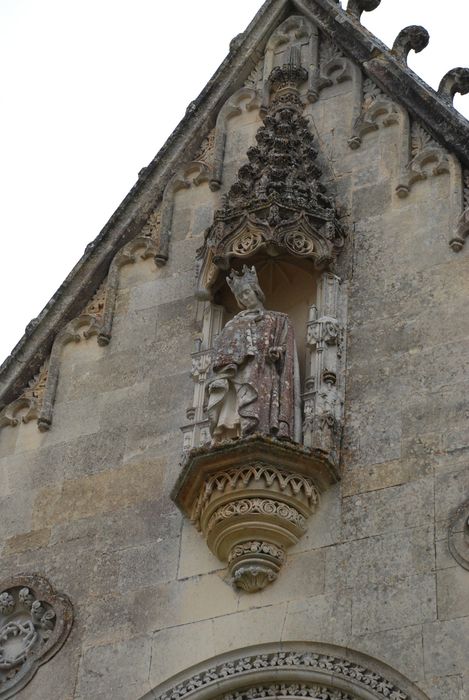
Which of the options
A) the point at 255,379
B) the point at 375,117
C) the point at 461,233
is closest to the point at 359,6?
the point at 375,117

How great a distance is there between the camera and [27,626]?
46.8 ft

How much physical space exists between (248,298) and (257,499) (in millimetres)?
2071

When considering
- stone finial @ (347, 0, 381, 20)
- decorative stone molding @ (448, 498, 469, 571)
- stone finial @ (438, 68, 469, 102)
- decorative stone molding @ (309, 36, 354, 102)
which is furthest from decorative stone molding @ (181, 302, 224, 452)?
stone finial @ (347, 0, 381, 20)

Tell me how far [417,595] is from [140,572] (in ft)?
7.83

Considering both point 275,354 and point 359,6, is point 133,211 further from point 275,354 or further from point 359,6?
point 275,354

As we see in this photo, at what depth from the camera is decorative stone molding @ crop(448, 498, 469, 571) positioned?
12727 millimetres

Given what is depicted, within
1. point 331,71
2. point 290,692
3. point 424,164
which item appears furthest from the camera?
point 331,71

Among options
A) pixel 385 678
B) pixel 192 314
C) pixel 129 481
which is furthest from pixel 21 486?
pixel 385 678

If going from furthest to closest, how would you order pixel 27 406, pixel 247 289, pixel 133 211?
pixel 133 211 < pixel 27 406 < pixel 247 289

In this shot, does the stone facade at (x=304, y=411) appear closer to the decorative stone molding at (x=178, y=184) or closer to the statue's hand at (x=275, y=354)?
the decorative stone molding at (x=178, y=184)

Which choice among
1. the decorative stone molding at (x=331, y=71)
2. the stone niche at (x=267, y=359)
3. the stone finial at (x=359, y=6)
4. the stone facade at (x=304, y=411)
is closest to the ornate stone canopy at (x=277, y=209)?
the stone niche at (x=267, y=359)

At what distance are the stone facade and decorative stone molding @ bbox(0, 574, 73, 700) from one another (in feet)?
0.31

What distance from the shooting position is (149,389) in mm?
15312

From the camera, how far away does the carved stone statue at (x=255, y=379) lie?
13.9m
